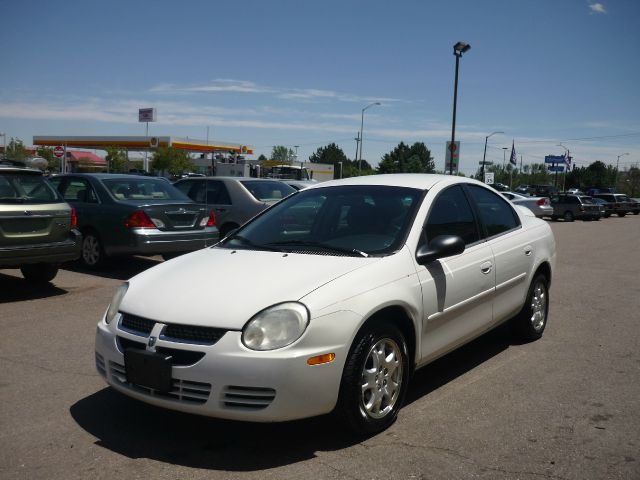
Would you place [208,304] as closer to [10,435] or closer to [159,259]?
[10,435]

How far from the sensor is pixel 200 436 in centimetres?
391

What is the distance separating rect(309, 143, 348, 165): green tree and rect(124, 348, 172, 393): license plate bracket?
138 metres

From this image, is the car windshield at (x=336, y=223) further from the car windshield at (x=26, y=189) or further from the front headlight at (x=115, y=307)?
the car windshield at (x=26, y=189)

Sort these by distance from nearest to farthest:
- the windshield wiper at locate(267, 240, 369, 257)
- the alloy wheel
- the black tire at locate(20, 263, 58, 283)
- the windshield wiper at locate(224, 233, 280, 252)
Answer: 1. the alloy wheel
2. the windshield wiper at locate(267, 240, 369, 257)
3. the windshield wiper at locate(224, 233, 280, 252)
4. the black tire at locate(20, 263, 58, 283)

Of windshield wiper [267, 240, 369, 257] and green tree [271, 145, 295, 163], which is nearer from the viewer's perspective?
windshield wiper [267, 240, 369, 257]

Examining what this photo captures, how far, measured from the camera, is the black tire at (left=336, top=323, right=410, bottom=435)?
3682 millimetres

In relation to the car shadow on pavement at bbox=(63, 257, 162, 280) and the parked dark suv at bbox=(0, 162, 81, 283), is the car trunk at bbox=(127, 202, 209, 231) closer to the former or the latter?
the car shadow on pavement at bbox=(63, 257, 162, 280)

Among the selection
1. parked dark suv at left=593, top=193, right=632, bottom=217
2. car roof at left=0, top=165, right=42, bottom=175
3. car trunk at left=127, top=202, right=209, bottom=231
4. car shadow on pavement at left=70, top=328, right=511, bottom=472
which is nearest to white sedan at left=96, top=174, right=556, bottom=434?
car shadow on pavement at left=70, top=328, right=511, bottom=472

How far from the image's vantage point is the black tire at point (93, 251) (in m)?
10.0

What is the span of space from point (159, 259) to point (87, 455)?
8675 millimetres

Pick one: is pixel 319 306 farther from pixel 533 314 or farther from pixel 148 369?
pixel 533 314

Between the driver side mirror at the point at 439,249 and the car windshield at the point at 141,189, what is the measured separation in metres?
6.70

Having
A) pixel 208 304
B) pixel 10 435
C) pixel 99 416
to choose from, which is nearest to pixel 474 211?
pixel 208 304

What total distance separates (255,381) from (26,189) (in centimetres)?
593
